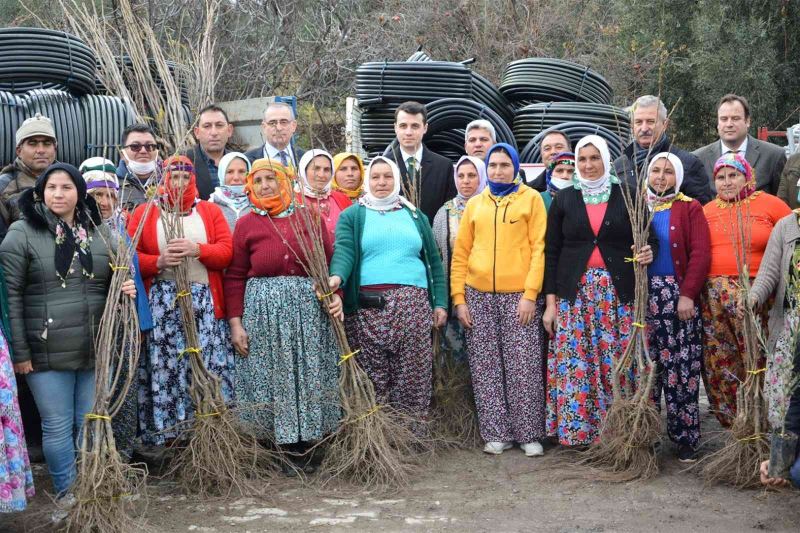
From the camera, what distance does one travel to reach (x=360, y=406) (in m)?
4.12

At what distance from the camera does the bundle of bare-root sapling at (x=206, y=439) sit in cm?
393

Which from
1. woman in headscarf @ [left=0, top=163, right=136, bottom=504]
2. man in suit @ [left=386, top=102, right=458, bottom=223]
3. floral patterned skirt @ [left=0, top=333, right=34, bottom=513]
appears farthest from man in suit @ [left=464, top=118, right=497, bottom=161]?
floral patterned skirt @ [left=0, top=333, right=34, bottom=513]

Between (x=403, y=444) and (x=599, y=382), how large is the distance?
1.02 m

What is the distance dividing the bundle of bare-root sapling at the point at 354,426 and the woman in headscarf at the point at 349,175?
A: 1.83 ft

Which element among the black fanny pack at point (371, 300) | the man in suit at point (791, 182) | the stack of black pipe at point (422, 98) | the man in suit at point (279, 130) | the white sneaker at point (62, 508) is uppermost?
the stack of black pipe at point (422, 98)

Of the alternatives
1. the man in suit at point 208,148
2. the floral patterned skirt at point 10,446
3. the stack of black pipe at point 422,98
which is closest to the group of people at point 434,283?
the man in suit at point 208,148

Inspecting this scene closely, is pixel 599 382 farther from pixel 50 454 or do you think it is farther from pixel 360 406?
pixel 50 454

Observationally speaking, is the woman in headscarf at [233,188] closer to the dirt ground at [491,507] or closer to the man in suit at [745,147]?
the dirt ground at [491,507]

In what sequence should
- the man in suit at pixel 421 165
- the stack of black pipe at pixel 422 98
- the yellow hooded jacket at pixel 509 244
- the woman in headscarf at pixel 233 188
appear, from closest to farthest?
the yellow hooded jacket at pixel 509 244, the woman in headscarf at pixel 233 188, the man in suit at pixel 421 165, the stack of black pipe at pixel 422 98

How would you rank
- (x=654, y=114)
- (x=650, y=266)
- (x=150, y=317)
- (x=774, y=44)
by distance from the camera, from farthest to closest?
(x=774, y=44)
(x=654, y=114)
(x=650, y=266)
(x=150, y=317)

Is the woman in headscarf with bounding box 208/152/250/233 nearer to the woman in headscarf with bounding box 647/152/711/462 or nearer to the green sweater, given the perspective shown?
the green sweater

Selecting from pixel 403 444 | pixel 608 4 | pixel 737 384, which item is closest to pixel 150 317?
pixel 403 444

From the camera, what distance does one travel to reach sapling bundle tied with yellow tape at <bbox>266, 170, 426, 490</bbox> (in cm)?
404

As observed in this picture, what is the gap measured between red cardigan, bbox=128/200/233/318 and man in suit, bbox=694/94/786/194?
277 centimetres
